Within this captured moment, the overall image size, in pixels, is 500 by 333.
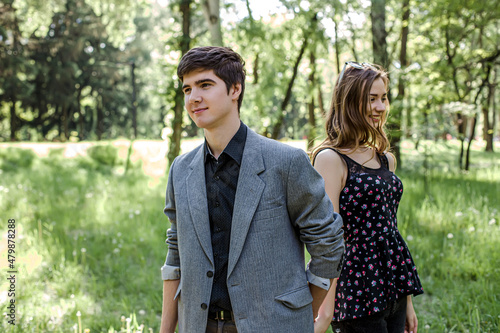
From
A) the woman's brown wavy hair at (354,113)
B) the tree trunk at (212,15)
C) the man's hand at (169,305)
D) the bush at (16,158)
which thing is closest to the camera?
the man's hand at (169,305)

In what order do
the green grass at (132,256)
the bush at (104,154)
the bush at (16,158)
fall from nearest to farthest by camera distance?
the green grass at (132,256)
the bush at (16,158)
the bush at (104,154)

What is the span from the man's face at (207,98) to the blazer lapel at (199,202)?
7.9 inches

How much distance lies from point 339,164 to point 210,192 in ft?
2.54

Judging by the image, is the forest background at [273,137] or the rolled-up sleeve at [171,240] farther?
the forest background at [273,137]

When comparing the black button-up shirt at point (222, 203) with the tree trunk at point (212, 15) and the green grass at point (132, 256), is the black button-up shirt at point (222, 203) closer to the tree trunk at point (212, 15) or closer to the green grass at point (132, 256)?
the green grass at point (132, 256)

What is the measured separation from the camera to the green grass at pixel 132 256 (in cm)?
376

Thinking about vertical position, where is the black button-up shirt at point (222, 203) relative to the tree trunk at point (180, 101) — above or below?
below

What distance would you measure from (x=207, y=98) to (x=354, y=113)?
99 cm

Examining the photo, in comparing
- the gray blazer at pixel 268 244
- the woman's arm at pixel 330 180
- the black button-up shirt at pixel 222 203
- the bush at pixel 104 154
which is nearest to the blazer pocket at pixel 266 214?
the gray blazer at pixel 268 244

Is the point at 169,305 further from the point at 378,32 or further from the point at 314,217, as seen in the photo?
the point at 378,32

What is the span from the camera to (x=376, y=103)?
7.68ft

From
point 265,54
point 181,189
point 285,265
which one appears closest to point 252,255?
point 285,265

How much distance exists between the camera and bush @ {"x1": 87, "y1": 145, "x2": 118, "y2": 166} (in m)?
15.8

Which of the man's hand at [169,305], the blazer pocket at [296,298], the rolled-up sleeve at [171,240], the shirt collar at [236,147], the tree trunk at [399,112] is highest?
the tree trunk at [399,112]
